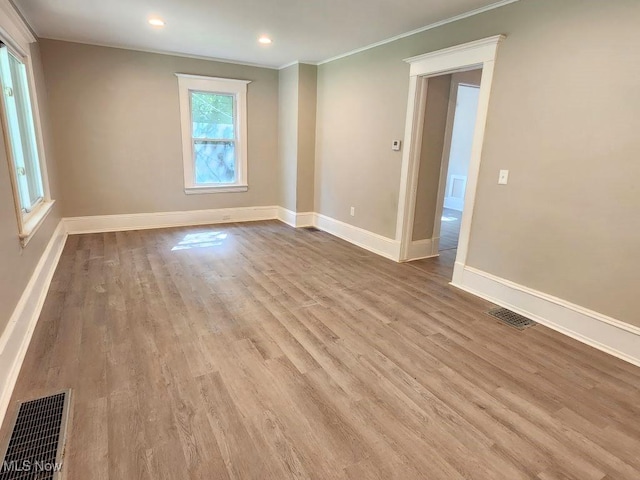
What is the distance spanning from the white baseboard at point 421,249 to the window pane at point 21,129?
387 centimetres

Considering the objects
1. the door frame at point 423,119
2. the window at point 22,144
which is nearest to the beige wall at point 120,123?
the window at point 22,144

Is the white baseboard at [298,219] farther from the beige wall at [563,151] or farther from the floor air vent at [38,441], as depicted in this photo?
the floor air vent at [38,441]

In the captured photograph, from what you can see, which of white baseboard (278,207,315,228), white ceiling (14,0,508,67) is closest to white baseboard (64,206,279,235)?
white baseboard (278,207,315,228)

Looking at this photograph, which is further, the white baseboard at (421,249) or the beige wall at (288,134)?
the beige wall at (288,134)

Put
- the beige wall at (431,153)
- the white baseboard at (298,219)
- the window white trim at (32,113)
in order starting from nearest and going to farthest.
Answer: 1. the window white trim at (32,113)
2. the beige wall at (431,153)
3. the white baseboard at (298,219)

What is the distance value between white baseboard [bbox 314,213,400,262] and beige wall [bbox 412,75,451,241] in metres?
0.31

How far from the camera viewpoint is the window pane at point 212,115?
5613mm

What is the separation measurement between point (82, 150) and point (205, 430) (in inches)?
183

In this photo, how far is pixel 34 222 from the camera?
306 centimetres

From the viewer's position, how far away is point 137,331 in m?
2.65

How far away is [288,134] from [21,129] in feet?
11.2

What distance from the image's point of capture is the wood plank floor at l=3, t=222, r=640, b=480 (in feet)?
5.38

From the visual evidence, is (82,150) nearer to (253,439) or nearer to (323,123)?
(323,123)

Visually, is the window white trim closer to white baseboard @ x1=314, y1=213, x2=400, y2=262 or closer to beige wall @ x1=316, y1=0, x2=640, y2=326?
white baseboard @ x1=314, y1=213, x2=400, y2=262
